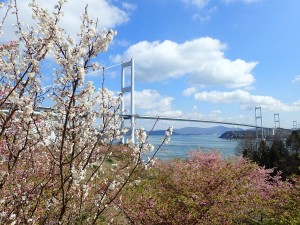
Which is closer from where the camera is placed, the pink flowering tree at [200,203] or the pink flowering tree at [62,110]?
the pink flowering tree at [62,110]

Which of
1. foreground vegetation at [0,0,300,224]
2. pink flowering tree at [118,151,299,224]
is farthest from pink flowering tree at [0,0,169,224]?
pink flowering tree at [118,151,299,224]

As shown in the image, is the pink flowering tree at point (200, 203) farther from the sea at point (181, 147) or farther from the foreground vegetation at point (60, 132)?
the foreground vegetation at point (60, 132)

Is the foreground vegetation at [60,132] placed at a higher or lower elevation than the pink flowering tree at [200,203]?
higher

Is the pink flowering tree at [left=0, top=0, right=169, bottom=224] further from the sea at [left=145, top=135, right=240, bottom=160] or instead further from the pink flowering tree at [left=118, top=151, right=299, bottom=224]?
the pink flowering tree at [left=118, top=151, right=299, bottom=224]

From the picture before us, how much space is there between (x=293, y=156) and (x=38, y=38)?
2104cm

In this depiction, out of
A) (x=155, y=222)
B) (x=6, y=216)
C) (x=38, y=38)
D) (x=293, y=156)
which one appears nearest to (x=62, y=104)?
(x=38, y=38)

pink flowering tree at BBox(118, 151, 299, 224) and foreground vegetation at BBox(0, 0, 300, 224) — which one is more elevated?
foreground vegetation at BBox(0, 0, 300, 224)

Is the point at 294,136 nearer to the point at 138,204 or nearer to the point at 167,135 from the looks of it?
the point at 138,204

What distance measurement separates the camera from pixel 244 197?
575 cm

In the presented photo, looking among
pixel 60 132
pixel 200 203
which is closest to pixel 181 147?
pixel 200 203

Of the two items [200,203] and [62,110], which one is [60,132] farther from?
[200,203]

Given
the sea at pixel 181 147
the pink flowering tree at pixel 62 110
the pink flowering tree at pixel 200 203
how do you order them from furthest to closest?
the pink flowering tree at pixel 200 203, the sea at pixel 181 147, the pink flowering tree at pixel 62 110

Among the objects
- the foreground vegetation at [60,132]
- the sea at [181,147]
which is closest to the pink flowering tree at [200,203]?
the sea at [181,147]

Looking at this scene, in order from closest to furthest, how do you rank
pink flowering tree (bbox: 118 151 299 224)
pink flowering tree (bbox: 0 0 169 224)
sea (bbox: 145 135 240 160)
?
pink flowering tree (bbox: 0 0 169 224), sea (bbox: 145 135 240 160), pink flowering tree (bbox: 118 151 299 224)
